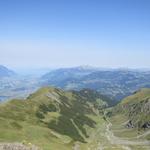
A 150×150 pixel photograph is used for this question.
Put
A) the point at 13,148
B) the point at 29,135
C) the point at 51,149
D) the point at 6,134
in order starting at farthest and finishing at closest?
the point at 29,135 < the point at 6,134 < the point at 51,149 < the point at 13,148

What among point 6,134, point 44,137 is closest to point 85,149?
point 44,137

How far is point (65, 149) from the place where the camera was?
154375 mm

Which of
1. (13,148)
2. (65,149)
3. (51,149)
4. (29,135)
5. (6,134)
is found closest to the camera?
(13,148)

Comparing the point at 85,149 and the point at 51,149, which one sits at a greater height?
the point at 51,149

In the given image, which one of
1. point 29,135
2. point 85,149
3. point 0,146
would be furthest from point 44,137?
point 0,146

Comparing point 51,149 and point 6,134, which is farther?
point 6,134

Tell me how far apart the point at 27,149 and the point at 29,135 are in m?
140

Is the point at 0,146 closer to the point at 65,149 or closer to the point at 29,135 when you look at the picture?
the point at 65,149

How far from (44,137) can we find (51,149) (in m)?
64.9

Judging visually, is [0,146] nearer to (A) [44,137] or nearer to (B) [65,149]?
(B) [65,149]

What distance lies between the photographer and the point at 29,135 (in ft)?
653

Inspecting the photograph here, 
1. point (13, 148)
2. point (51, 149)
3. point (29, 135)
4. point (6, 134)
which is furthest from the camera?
point (29, 135)

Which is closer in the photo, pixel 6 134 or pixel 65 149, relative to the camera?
pixel 65 149

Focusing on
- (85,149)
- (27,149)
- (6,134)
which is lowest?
(85,149)
